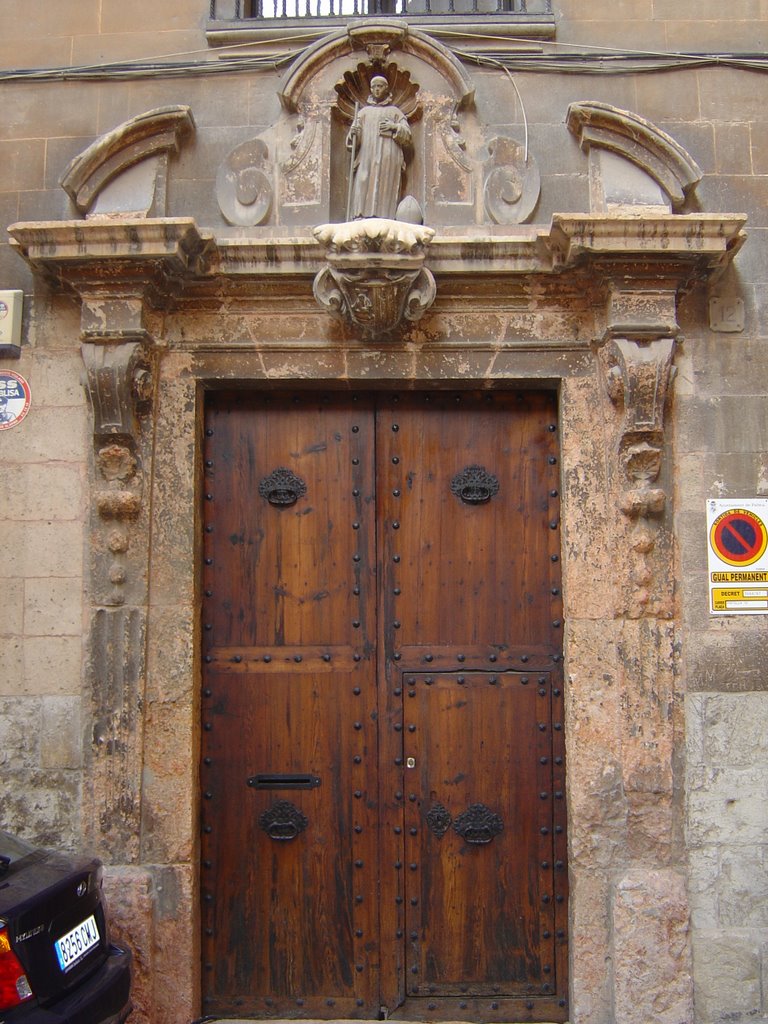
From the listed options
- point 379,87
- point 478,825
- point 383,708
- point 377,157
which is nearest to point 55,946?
point 383,708

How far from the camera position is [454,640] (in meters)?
4.52

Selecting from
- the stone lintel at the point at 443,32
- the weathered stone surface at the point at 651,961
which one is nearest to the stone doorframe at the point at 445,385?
the weathered stone surface at the point at 651,961

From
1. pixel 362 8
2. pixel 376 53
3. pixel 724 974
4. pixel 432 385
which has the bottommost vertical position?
pixel 724 974

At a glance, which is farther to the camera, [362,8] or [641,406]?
[362,8]

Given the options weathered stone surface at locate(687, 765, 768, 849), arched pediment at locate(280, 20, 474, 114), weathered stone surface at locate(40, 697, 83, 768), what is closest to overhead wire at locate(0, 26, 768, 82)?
arched pediment at locate(280, 20, 474, 114)

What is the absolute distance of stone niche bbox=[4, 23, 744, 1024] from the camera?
4.16 m

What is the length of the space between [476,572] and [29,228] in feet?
7.97

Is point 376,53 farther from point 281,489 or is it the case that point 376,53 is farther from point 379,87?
point 281,489

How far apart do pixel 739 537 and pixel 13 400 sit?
326cm

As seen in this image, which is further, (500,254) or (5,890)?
(500,254)

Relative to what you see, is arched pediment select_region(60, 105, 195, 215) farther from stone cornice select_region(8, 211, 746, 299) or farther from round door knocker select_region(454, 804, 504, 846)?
round door knocker select_region(454, 804, 504, 846)

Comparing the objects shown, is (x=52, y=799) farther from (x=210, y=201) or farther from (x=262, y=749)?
(x=210, y=201)

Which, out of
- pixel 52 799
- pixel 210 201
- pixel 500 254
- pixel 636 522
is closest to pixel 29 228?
pixel 210 201

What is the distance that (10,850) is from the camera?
3.32 metres
